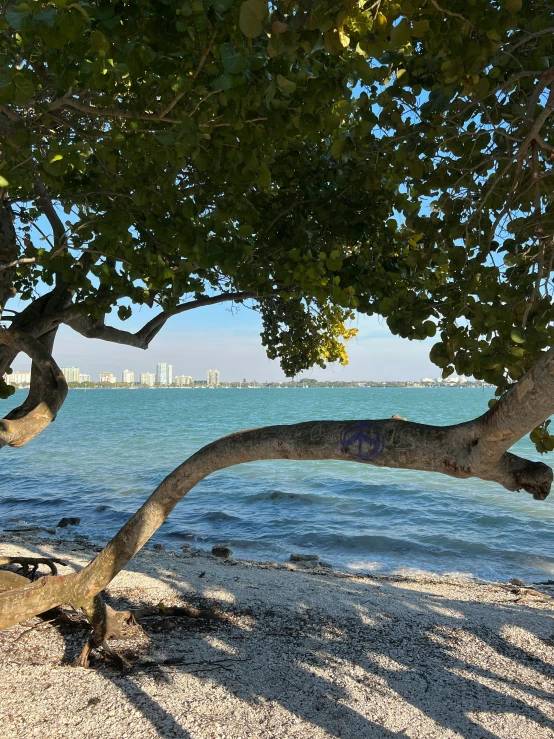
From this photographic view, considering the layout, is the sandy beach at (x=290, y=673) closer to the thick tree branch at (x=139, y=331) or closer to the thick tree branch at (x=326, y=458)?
the thick tree branch at (x=326, y=458)

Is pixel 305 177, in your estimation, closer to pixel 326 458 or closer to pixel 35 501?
pixel 326 458

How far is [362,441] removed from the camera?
133 inches

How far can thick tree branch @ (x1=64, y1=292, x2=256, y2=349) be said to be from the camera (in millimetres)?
6250

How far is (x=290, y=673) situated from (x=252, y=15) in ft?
15.3

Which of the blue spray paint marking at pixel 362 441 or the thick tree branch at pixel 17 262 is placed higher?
the thick tree branch at pixel 17 262

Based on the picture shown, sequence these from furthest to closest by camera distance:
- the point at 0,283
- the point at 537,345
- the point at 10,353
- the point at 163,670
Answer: the point at 10,353 → the point at 0,283 → the point at 163,670 → the point at 537,345

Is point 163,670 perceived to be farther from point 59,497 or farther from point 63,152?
point 59,497

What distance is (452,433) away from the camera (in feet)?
10.4

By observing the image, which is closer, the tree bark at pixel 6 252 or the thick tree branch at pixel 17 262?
the thick tree branch at pixel 17 262

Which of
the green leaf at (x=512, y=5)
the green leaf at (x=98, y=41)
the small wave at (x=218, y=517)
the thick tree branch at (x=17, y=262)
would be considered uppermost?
the green leaf at (x=512, y=5)

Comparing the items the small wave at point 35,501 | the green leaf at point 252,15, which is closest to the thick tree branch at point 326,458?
the green leaf at point 252,15

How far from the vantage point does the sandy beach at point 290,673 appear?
384 cm

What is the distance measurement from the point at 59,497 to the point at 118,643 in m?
17.0

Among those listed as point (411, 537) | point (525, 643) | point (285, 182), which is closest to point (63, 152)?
point (285, 182)
